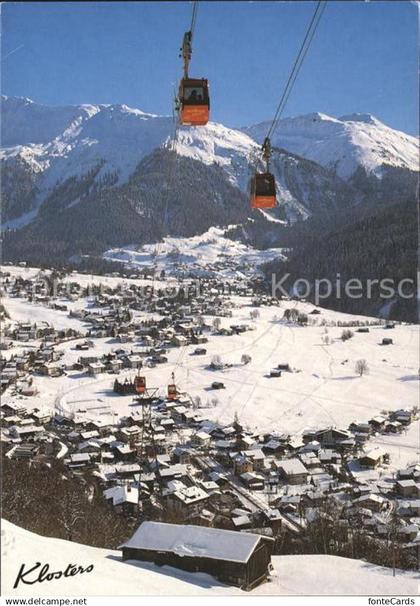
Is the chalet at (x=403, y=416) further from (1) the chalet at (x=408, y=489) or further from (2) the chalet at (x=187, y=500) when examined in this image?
(2) the chalet at (x=187, y=500)

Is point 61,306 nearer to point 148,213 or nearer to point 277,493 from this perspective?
point 277,493

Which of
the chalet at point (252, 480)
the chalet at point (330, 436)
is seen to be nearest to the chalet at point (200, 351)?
the chalet at point (330, 436)

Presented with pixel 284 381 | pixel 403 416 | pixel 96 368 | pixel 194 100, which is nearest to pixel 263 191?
pixel 194 100

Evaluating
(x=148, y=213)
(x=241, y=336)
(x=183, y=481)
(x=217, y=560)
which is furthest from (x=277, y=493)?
(x=148, y=213)

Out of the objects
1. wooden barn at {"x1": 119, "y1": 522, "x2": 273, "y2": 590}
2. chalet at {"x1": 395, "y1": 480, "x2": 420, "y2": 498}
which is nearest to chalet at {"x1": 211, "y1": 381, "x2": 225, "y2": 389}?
chalet at {"x1": 395, "y1": 480, "x2": 420, "y2": 498}

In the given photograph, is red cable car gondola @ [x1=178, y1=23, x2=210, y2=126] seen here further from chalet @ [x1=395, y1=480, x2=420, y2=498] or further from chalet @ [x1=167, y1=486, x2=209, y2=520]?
chalet @ [x1=395, y1=480, x2=420, y2=498]

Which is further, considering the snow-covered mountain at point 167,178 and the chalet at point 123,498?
the snow-covered mountain at point 167,178

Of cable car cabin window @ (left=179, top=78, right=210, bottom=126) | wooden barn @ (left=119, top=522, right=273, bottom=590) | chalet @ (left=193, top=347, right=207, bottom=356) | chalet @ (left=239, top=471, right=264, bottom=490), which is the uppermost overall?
cable car cabin window @ (left=179, top=78, right=210, bottom=126)
